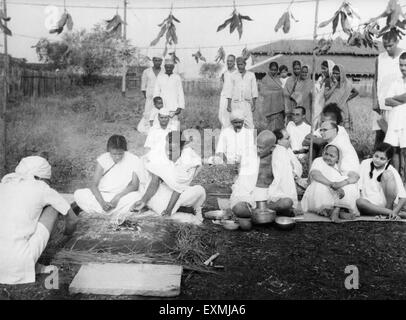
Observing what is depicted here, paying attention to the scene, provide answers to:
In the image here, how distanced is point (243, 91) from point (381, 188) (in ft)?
11.9

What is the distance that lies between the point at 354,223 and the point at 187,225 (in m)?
1.88

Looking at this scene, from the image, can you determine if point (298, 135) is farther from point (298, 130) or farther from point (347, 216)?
point (347, 216)

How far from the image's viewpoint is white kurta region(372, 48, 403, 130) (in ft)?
20.1

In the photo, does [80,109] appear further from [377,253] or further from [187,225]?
[377,253]

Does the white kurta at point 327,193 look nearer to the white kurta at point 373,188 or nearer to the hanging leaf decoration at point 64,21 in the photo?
the white kurta at point 373,188

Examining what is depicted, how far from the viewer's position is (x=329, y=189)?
5.19 metres

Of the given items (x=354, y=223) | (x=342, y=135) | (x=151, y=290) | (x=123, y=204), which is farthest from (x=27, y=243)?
(x=342, y=135)

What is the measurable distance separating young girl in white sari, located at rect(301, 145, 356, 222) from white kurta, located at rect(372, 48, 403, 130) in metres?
1.50

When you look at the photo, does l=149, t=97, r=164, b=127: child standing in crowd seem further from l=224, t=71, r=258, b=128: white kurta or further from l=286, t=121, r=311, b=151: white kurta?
l=286, t=121, r=311, b=151: white kurta

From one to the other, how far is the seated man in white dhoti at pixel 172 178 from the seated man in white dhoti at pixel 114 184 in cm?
13

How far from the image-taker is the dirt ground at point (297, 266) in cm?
339

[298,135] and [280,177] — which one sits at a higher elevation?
[298,135]

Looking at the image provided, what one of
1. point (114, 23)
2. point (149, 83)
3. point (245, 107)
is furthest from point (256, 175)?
point (149, 83)

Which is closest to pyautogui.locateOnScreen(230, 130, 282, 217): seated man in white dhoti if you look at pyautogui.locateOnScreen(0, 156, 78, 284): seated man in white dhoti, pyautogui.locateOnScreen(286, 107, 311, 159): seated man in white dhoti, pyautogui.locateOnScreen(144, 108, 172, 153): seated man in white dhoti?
pyautogui.locateOnScreen(144, 108, 172, 153): seated man in white dhoti
